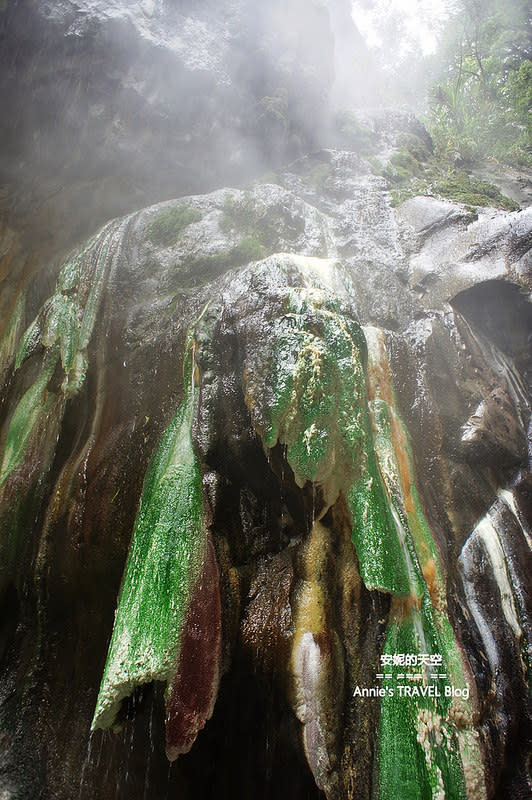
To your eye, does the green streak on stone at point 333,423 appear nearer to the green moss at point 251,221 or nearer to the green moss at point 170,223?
the green moss at point 251,221

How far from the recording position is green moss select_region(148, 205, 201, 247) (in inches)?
191

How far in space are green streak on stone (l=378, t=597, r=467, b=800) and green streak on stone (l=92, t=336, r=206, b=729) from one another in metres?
1.37

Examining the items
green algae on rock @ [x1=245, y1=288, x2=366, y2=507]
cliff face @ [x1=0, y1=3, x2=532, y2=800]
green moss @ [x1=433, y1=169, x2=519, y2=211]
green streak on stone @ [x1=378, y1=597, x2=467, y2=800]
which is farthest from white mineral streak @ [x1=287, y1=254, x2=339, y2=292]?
green streak on stone @ [x1=378, y1=597, x2=467, y2=800]

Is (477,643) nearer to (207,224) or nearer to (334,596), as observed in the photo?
(334,596)

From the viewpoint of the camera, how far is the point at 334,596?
2.95m

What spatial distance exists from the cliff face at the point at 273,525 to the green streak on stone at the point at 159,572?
16 millimetres

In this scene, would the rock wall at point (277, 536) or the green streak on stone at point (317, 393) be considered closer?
the rock wall at point (277, 536)

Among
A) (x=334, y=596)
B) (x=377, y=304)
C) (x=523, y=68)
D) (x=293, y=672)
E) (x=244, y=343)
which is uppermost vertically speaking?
(x=523, y=68)

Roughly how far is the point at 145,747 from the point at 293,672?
1140mm

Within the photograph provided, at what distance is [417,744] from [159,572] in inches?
73.4

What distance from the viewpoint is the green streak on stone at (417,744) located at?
240 cm

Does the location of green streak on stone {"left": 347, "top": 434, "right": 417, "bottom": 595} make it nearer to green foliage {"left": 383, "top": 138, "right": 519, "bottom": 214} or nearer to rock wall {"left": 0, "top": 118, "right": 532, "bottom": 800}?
rock wall {"left": 0, "top": 118, "right": 532, "bottom": 800}

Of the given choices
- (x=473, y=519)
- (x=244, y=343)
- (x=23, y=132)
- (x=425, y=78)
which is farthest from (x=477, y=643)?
(x=425, y=78)

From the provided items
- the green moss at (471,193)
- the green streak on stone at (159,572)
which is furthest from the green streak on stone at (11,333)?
the green moss at (471,193)
